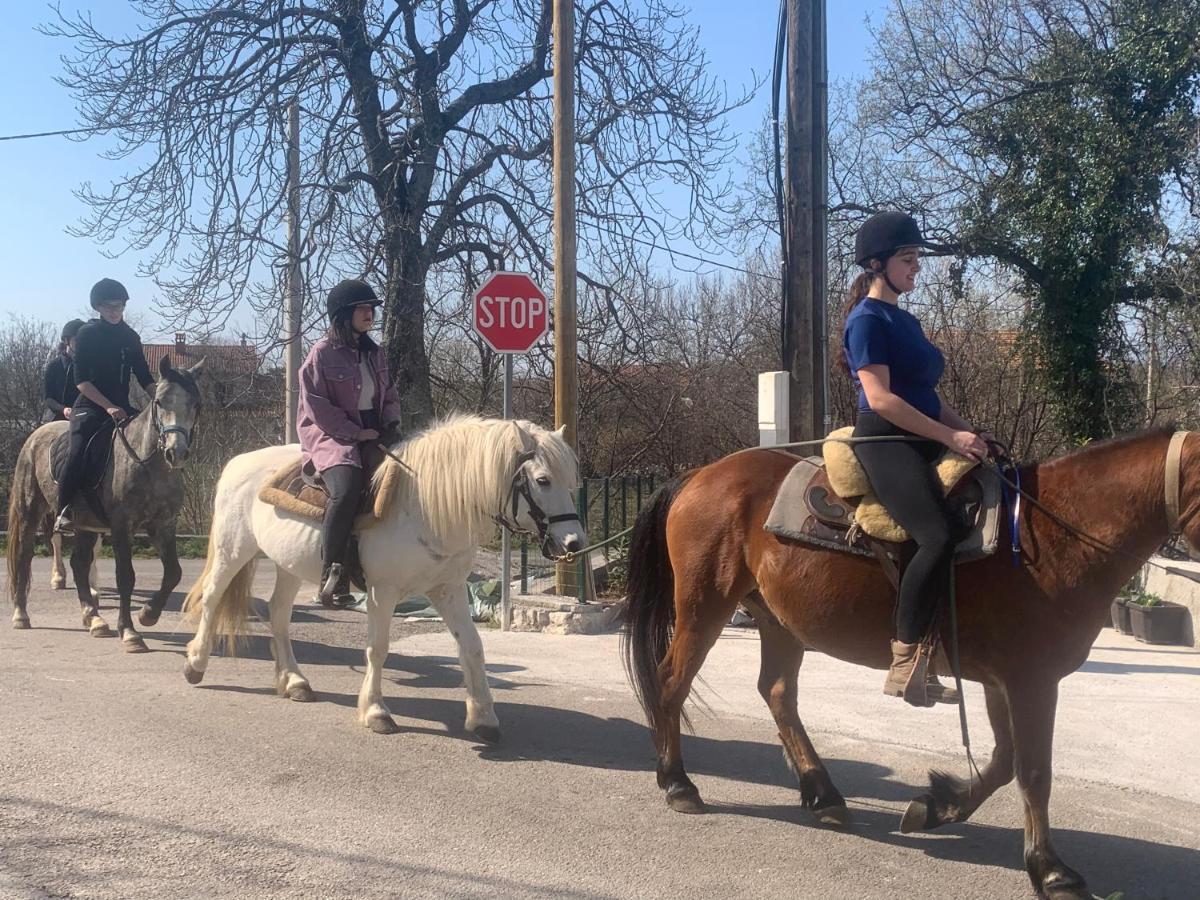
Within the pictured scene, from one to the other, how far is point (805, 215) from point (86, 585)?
705cm

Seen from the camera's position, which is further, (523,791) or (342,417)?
(342,417)

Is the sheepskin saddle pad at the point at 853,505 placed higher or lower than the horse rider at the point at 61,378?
lower

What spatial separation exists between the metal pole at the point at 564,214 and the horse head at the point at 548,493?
3707 millimetres

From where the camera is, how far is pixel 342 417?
6.21 m

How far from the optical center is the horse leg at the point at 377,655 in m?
6.00

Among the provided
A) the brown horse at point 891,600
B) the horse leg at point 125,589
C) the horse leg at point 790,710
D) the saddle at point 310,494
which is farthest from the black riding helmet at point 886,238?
the horse leg at point 125,589

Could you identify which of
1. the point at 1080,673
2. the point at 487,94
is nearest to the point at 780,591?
the point at 1080,673

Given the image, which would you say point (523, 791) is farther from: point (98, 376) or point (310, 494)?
point (98, 376)

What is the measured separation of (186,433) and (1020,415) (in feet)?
35.2

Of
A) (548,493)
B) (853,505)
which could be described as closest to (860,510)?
(853,505)

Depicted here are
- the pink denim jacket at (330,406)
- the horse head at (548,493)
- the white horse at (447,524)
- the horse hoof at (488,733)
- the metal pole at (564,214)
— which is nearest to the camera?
the horse head at (548,493)

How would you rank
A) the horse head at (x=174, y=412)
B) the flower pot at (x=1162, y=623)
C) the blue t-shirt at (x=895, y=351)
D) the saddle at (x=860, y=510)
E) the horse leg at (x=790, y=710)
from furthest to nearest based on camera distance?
the flower pot at (x=1162, y=623), the horse head at (x=174, y=412), the horse leg at (x=790, y=710), the blue t-shirt at (x=895, y=351), the saddle at (x=860, y=510)

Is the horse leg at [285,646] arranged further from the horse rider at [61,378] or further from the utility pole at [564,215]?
the horse rider at [61,378]

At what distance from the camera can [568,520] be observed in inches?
216
